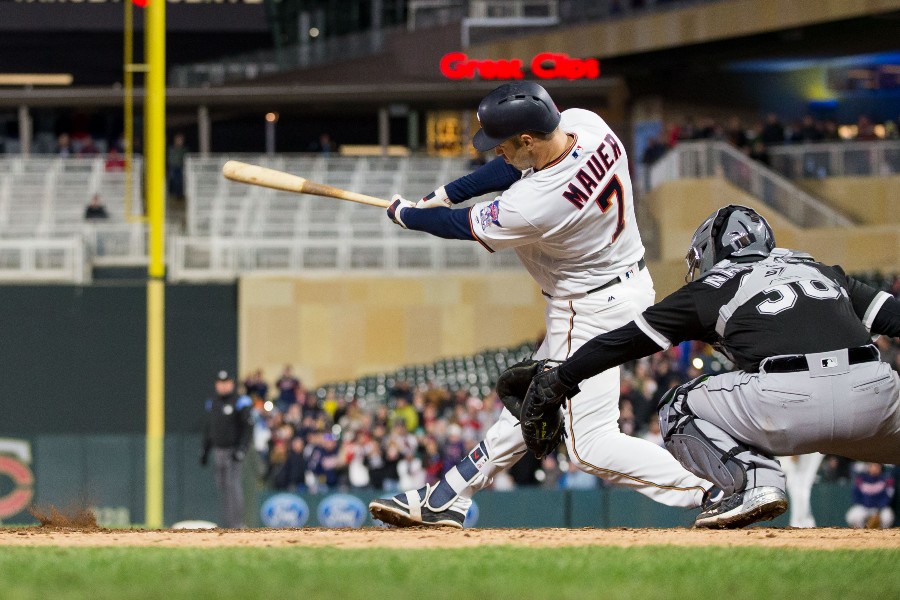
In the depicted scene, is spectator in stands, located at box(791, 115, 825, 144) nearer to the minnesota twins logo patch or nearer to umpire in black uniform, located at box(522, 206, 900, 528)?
umpire in black uniform, located at box(522, 206, 900, 528)

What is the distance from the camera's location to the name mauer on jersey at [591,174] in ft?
21.0

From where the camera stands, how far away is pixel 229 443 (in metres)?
15.9

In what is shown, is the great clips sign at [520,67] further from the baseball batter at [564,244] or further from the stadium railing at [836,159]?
the baseball batter at [564,244]

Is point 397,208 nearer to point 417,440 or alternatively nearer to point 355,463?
point 355,463

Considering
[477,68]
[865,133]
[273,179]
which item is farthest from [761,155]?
[273,179]

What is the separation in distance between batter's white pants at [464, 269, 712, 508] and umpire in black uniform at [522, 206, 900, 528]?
0.30m

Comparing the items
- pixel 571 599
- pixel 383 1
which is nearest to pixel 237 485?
pixel 571 599

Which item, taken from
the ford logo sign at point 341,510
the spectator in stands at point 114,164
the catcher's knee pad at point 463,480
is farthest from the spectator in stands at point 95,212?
the catcher's knee pad at point 463,480

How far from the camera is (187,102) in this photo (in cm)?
3338

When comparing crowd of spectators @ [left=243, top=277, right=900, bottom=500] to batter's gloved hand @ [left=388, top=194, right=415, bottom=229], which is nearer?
batter's gloved hand @ [left=388, top=194, right=415, bottom=229]

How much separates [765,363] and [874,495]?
917cm

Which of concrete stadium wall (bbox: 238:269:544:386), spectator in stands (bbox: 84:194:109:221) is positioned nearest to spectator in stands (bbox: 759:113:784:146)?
concrete stadium wall (bbox: 238:269:544:386)

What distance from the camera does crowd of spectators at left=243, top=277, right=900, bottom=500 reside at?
15961 millimetres

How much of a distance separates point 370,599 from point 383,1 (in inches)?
1317
